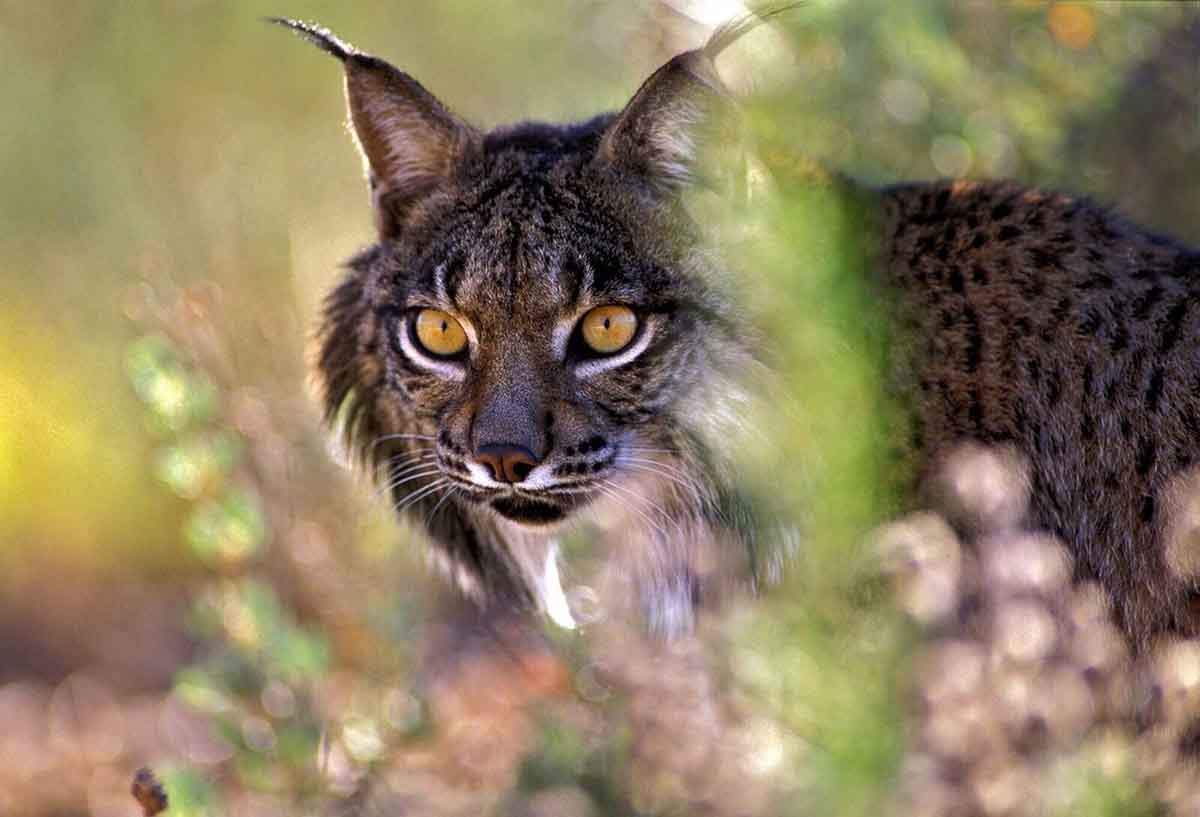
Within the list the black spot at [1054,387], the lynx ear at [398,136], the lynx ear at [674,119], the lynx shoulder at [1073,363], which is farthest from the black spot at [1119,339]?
the lynx ear at [398,136]

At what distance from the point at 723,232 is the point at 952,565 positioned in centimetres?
108

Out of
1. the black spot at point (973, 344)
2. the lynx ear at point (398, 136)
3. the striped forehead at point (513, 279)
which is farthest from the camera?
the lynx ear at point (398, 136)

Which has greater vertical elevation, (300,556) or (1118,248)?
(1118,248)

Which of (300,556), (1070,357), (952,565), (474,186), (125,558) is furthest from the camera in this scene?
(125,558)

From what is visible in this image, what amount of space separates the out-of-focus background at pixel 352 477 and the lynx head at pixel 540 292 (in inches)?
11.8

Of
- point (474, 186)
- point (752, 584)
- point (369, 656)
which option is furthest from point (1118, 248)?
point (369, 656)

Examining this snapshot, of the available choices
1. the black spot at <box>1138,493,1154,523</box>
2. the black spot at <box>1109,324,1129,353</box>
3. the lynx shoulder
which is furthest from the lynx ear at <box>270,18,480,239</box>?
the black spot at <box>1138,493,1154,523</box>

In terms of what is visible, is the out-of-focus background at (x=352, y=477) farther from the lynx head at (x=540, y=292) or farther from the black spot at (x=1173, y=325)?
the black spot at (x=1173, y=325)

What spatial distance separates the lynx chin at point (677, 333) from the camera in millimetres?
3994

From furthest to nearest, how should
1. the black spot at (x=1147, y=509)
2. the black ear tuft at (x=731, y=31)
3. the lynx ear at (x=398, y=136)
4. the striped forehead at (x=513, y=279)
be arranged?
the lynx ear at (x=398, y=136), the striped forehead at (x=513, y=279), the black spot at (x=1147, y=509), the black ear tuft at (x=731, y=31)

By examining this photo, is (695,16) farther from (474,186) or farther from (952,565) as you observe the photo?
(952,565)

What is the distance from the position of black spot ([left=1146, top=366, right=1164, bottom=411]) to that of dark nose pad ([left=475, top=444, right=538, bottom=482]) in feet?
4.82

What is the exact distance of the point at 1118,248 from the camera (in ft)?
13.9

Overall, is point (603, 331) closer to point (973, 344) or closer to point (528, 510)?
point (528, 510)
